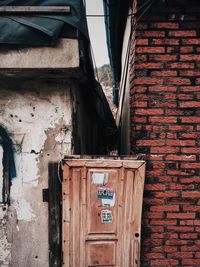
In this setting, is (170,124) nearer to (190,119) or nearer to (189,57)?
(190,119)

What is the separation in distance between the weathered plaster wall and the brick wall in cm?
94

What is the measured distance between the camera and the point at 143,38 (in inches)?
119

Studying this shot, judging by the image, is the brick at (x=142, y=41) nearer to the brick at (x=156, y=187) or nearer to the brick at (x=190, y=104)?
the brick at (x=190, y=104)

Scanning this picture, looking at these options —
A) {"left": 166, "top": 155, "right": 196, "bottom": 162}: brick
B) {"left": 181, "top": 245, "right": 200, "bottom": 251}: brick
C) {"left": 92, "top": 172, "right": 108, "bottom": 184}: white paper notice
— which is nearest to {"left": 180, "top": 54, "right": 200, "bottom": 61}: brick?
{"left": 166, "top": 155, "right": 196, "bottom": 162}: brick

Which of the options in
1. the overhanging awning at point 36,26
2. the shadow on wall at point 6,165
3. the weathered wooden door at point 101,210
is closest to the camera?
the overhanging awning at point 36,26

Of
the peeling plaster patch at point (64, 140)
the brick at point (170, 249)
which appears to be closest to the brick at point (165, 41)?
the peeling plaster patch at point (64, 140)

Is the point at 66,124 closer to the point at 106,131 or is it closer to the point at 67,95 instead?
the point at 67,95

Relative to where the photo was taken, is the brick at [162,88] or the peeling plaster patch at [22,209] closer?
the brick at [162,88]

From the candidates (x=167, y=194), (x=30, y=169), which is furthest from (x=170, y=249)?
(x=30, y=169)

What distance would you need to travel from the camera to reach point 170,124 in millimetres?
3037

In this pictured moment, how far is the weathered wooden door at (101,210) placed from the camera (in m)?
2.99

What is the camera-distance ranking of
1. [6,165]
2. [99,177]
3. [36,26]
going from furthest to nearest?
[6,165]
[99,177]
[36,26]

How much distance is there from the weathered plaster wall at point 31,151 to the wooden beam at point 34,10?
30.7 inches

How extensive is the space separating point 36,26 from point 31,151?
4.69 feet
